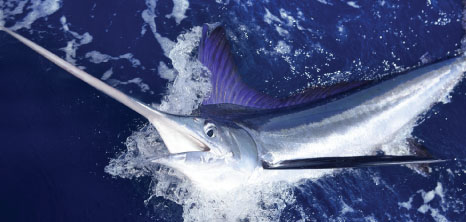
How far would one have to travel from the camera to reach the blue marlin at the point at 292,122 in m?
2.59

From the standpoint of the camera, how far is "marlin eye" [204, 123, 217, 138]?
257 cm

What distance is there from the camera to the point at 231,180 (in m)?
2.76

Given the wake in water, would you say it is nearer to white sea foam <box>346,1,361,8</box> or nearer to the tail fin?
the tail fin

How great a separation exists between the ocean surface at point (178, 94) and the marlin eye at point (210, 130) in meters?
0.47

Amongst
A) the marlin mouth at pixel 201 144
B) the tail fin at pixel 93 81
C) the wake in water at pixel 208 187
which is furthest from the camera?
the wake in water at pixel 208 187

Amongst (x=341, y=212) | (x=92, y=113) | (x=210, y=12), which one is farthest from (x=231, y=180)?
(x=210, y=12)

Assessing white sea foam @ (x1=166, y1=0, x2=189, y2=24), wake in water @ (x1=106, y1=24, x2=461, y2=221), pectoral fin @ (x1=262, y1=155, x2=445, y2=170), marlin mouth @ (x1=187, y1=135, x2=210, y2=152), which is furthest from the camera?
white sea foam @ (x1=166, y1=0, x2=189, y2=24)

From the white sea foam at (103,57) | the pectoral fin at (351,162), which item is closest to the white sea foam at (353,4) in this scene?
the pectoral fin at (351,162)

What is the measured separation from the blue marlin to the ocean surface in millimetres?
194

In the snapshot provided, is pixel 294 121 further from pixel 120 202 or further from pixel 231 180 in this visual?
pixel 120 202

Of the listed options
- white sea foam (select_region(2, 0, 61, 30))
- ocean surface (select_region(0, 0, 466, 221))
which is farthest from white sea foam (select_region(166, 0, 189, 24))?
white sea foam (select_region(2, 0, 61, 30))

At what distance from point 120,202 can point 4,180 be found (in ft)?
2.70

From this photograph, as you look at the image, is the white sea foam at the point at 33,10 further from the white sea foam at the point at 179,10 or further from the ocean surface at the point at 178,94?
the white sea foam at the point at 179,10

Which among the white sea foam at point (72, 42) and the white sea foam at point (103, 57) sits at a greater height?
the white sea foam at point (72, 42)
